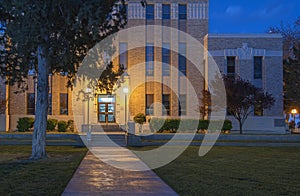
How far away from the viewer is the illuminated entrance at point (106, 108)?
32.7 metres

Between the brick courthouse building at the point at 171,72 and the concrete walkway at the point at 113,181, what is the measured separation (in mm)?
19056

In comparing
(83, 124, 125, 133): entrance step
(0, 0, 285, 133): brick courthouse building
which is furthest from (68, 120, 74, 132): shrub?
(83, 124, 125, 133): entrance step

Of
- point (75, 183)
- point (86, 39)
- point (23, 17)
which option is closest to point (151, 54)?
point (86, 39)

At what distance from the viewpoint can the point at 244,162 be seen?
14.7m

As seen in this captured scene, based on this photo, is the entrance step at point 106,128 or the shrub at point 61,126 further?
the shrub at point 61,126

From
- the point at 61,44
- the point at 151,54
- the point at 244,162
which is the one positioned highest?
the point at 151,54

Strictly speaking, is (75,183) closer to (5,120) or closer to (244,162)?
(244,162)

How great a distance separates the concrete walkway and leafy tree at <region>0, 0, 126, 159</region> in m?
3.68

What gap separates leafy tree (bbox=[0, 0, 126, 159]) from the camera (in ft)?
40.7

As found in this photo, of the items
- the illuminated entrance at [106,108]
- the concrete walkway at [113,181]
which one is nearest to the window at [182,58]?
the illuminated entrance at [106,108]

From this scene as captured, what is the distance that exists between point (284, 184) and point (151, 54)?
24.8m

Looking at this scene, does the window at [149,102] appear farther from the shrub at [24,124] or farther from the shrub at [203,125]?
the shrub at [24,124]

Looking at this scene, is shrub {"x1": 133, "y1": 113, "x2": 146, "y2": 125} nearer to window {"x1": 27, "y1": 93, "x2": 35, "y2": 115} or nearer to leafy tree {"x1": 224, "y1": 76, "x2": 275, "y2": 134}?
leafy tree {"x1": 224, "y1": 76, "x2": 275, "y2": 134}

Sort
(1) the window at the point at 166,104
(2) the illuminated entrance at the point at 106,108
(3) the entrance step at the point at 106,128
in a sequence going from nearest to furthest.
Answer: (3) the entrance step at the point at 106,128, (2) the illuminated entrance at the point at 106,108, (1) the window at the point at 166,104
